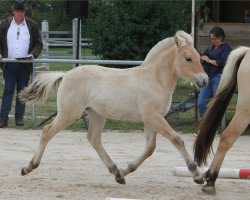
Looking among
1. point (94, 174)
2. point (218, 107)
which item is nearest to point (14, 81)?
point (94, 174)

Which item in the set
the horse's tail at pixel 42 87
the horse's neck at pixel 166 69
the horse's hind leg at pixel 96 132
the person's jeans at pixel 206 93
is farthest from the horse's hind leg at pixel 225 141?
the person's jeans at pixel 206 93

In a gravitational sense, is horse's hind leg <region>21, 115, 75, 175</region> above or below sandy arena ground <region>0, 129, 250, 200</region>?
above

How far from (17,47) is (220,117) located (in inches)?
210

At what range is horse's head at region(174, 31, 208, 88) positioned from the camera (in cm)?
691

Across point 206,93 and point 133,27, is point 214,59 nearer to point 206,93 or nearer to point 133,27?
point 206,93

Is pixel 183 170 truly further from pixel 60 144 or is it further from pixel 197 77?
pixel 60 144

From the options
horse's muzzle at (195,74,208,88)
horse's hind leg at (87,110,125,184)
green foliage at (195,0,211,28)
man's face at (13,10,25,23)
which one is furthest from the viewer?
green foliage at (195,0,211,28)

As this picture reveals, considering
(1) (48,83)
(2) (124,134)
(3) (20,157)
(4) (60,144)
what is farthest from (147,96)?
(2) (124,134)

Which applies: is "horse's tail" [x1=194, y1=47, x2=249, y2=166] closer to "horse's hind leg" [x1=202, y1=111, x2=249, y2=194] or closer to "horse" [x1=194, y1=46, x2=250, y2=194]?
"horse" [x1=194, y1=46, x2=250, y2=194]

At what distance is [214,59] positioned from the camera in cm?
1073

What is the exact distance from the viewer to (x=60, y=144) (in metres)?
10.1

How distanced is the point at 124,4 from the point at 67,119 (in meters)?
10.9

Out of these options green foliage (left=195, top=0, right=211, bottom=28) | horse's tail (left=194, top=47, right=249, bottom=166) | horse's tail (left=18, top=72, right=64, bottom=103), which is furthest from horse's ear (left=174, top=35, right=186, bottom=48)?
green foliage (left=195, top=0, right=211, bottom=28)

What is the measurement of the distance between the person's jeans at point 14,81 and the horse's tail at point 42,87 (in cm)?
372
